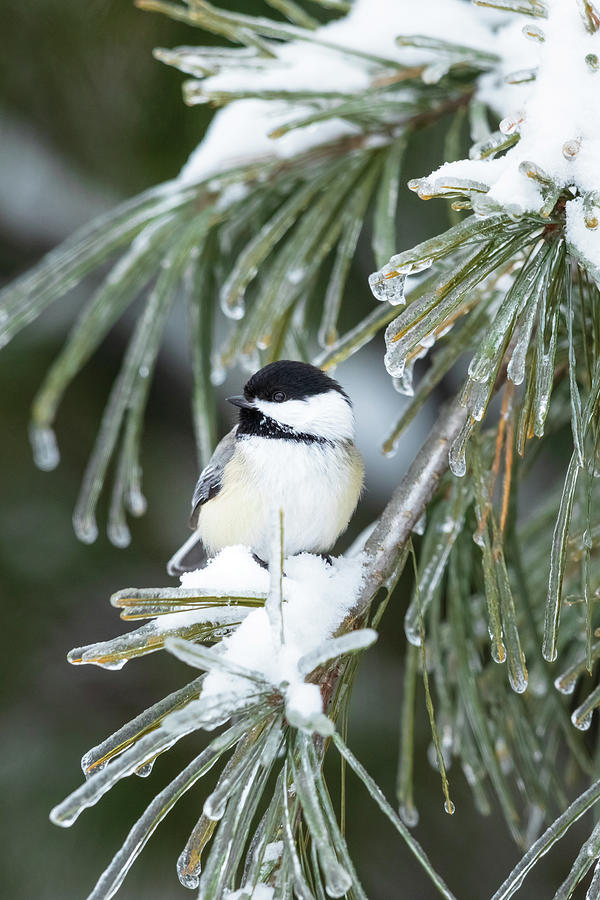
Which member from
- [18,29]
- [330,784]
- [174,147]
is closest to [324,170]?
[174,147]

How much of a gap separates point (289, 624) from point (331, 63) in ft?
2.11

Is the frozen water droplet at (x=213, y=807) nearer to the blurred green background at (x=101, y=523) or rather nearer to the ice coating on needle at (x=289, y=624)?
the ice coating on needle at (x=289, y=624)

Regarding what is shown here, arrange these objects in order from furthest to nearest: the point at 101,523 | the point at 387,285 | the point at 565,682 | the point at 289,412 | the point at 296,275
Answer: the point at 101,523, the point at 289,412, the point at 296,275, the point at 565,682, the point at 387,285

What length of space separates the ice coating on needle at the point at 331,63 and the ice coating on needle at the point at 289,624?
498mm

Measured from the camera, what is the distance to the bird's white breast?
102 centimetres

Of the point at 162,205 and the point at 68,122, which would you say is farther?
the point at 68,122

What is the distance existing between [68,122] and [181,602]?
1.49 m

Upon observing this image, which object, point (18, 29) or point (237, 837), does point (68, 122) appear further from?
point (237, 837)

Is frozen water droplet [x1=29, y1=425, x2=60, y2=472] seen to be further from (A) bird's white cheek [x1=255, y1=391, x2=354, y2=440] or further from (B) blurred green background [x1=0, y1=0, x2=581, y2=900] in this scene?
(B) blurred green background [x1=0, y1=0, x2=581, y2=900]

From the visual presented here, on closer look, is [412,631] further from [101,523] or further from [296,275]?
[101,523]

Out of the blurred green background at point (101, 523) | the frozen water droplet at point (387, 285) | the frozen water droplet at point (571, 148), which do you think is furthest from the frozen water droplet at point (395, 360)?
the blurred green background at point (101, 523)

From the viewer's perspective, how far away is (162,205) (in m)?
1.00

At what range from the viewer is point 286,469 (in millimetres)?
1052

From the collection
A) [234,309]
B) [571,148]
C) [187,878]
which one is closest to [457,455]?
[571,148]
